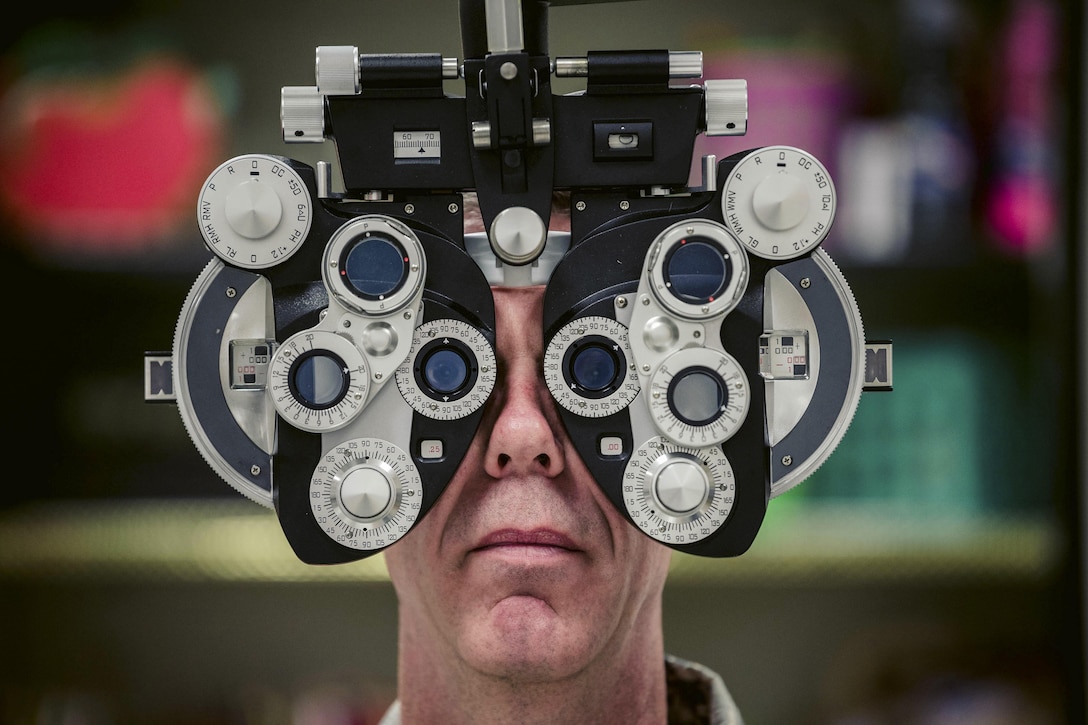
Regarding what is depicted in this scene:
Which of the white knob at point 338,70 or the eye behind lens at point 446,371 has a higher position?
the white knob at point 338,70

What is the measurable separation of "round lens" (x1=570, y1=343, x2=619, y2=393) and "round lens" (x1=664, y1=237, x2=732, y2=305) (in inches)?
1.9

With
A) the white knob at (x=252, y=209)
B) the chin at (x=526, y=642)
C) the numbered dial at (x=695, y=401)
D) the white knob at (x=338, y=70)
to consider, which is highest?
the white knob at (x=338, y=70)

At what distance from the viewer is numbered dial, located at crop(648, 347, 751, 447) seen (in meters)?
0.57

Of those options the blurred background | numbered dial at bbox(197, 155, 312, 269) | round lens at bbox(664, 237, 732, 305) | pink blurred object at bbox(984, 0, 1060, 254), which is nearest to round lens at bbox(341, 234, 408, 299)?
numbered dial at bbox(197, 155, 312, 269)

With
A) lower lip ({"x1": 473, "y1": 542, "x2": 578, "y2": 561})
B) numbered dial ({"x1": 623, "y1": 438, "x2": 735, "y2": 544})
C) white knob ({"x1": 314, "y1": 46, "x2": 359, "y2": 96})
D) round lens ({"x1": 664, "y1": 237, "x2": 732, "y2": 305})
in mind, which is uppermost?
white knob ({"x1": 314, "y1": 46, "x2": 359, "y2": 96})

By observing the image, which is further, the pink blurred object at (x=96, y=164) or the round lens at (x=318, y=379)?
the pink blurred object at (x=96, y=164)

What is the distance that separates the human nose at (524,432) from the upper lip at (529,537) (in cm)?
3

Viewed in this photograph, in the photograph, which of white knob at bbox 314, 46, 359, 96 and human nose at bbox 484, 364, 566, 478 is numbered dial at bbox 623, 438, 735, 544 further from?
white knob at bbox 314, 46, 359, 96

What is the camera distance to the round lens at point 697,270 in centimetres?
58

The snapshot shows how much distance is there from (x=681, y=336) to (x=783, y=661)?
822 mm

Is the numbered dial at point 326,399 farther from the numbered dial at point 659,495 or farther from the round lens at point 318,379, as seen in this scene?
the numbered dial at point 659,495

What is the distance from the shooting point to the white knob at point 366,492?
57 cm

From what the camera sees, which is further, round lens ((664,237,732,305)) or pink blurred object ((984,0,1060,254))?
pink blurred object ((984,0,1060,254))

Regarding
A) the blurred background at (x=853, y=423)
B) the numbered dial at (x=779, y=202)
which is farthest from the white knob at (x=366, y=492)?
the blurred background at (x=853, y=423)
